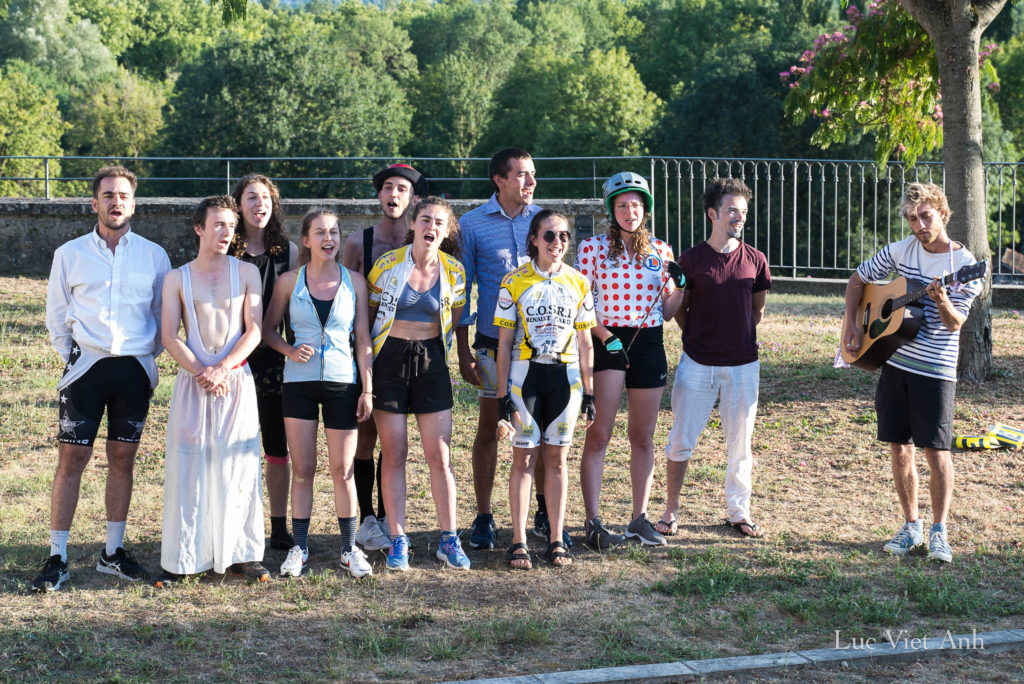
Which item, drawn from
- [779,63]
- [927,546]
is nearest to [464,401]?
[927,546]

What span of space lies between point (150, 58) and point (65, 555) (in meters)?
85.4

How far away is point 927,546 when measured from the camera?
19.3 ft

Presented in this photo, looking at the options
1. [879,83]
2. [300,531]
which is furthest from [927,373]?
[879,83]

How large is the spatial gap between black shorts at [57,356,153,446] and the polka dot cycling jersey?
2387 mm

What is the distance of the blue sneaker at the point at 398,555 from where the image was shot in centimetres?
557

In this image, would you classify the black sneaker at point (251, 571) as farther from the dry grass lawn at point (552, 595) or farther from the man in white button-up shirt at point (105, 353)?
the man in white button-up shirt at point (105, 353)

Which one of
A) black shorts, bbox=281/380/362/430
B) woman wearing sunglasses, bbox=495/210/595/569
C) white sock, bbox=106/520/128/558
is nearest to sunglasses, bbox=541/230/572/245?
woman wearing sunglasses, bbox=495/210/595/569

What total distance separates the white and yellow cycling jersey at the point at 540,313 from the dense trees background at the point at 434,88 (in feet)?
33.4

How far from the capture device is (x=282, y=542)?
19.5ft

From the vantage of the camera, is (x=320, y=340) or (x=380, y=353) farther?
(x=380, y=353)

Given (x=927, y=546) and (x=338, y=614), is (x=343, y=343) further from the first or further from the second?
(x=927, y=546)

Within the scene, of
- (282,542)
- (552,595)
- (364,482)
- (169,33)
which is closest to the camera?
(552,595)

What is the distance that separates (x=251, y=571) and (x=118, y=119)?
58.6 meters

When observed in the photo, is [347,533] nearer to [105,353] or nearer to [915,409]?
[105,353]
